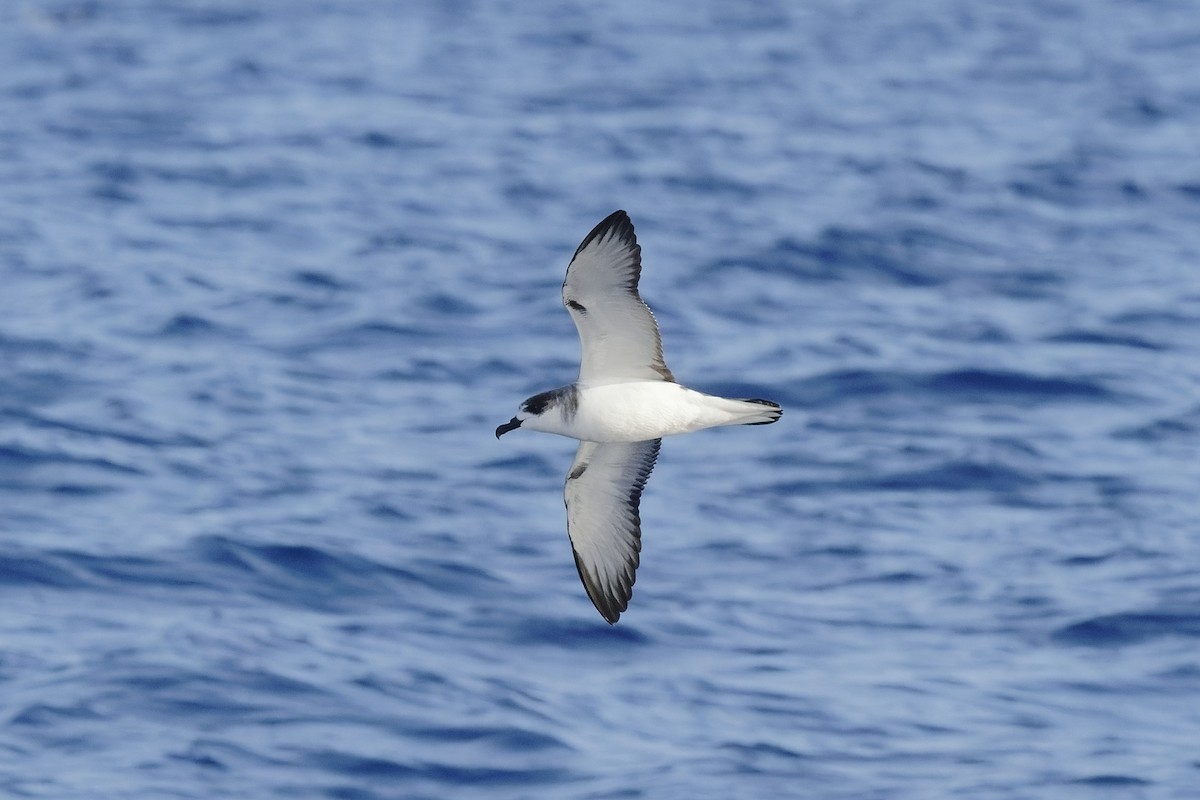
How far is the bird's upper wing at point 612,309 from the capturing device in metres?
8.61

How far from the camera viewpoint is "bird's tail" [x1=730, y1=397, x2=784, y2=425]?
8719mm

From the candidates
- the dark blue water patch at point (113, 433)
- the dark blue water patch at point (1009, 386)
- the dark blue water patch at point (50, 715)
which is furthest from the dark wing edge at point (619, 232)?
the dark blue water patch at point (1009, 386)

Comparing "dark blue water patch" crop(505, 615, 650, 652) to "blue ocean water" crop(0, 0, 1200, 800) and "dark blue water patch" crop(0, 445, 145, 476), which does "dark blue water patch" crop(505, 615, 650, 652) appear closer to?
"blue ocean water" crop(0, 0, 1200, 800)

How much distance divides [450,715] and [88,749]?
2.45m

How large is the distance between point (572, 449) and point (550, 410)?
9.41m

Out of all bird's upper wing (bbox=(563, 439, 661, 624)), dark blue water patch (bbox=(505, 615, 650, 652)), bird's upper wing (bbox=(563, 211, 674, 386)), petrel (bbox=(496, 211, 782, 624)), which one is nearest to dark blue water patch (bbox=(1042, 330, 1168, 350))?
dark blue water patch (bbox=(505, 615, 650, 652))

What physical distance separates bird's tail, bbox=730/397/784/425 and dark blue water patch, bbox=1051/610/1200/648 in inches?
293

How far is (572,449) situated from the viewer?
1841 cm

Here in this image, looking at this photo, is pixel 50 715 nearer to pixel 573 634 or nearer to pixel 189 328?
pixel 573 634

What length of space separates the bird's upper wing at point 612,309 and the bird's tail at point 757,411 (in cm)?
48

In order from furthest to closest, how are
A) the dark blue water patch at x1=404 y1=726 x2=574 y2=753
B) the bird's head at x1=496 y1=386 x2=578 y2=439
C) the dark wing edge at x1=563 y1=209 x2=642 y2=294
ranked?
the dark blue water patch at x1=404 y1=726 x2=574 y2=753 → the bird's head at x1=496 y1=386 x2=578 y2=439 → the dark wing edge at x1=563 y1=209 x2=642 y2=294

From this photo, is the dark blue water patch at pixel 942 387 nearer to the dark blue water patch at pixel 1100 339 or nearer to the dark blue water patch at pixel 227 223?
the dark blue water patch at pixel 1100 339

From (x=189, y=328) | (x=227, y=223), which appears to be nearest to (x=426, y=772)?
(x=189, y=328)

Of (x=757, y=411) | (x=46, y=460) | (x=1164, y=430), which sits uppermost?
(x=757, y=411)
